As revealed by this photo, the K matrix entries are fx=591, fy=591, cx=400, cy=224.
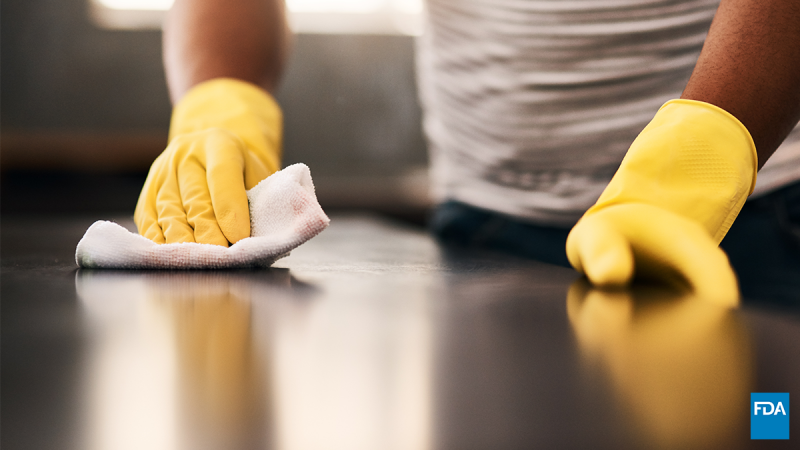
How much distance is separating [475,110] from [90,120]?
276 centimetres

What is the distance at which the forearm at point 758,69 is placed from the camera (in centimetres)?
51

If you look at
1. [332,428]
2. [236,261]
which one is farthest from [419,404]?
[236,261]

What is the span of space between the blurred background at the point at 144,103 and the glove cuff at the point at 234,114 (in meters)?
1.76

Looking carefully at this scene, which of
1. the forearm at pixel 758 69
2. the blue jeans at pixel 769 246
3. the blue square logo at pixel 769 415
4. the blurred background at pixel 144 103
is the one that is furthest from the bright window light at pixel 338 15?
the blue square logo at pixel 769 415

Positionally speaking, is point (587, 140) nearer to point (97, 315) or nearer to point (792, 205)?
point (792, 205)

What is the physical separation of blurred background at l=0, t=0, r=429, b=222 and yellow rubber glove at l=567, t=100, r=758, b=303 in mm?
2110

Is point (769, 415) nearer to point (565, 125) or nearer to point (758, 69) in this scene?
point (758, 69)

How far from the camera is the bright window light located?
3145mm

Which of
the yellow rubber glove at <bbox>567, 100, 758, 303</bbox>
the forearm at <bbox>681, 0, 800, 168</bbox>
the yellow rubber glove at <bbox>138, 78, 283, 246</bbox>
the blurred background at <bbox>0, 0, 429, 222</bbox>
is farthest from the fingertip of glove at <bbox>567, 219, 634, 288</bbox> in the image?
the blurred background at <bbox>0, 0, 429, 222</bbox>

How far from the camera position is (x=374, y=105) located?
3.28m

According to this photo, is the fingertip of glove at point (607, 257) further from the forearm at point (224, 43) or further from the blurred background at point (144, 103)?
the blurred background at point (144, 103)

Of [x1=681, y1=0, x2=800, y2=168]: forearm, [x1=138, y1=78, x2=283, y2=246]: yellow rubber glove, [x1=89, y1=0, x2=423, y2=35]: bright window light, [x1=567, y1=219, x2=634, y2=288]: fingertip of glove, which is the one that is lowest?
[x1=567, y1=219, x2=634, y2=288]: fingertip of glove

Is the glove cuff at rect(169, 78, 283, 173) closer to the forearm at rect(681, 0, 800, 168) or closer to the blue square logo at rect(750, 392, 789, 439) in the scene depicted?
the forearm at rect(681, 0, 800, 168)

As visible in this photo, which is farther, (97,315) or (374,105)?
(374,105)
